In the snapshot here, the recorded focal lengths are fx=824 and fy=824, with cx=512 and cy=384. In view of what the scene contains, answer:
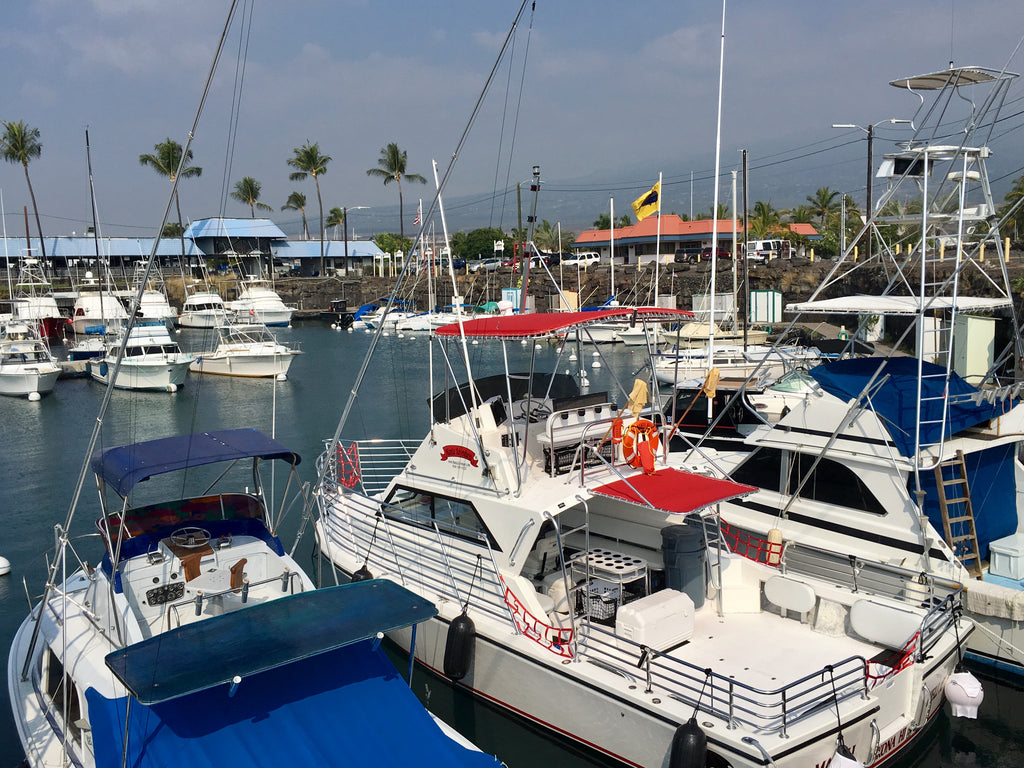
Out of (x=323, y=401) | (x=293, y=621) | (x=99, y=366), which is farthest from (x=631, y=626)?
(x=99, y=366)

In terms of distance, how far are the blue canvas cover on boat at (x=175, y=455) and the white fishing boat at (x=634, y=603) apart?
1.25 metres

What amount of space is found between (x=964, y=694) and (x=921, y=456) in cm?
349

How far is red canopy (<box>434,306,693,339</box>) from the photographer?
10.3 m

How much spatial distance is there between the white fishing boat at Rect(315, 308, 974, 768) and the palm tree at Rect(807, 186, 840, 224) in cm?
7836

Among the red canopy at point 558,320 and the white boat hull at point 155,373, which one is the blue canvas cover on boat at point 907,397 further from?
the white boat hull at point 155,373

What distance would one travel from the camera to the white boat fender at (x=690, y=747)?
7652mm

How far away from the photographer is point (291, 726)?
7004 mm

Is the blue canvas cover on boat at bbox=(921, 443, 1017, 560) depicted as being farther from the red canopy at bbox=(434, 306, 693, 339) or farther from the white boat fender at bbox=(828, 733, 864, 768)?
the white boat fender at bbox=(828, 733, 864, 768)

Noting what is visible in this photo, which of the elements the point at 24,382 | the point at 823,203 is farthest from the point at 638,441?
the point at 823,203

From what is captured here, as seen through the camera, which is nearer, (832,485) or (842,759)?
(842,759)

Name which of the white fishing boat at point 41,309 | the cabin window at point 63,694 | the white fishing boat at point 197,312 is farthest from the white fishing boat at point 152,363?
Answer: the cabin window at point 63,694

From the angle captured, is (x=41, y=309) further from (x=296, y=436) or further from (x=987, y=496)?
(x=987, y=496)

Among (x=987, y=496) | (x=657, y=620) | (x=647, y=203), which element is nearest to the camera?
(x=657, y=620)

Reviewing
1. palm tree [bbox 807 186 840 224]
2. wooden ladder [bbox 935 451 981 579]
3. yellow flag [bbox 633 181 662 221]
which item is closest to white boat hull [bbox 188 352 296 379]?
yellow flag [bbox 633 181 662 221]
